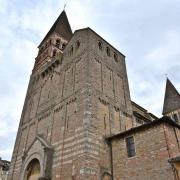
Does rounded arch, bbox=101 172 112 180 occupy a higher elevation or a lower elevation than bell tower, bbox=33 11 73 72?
lower

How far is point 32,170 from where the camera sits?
16.7 m

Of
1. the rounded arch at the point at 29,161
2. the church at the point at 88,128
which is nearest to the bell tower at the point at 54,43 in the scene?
the church at the point at 88,128

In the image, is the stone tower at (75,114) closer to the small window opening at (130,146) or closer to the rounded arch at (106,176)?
the rounded arch at (106,176)

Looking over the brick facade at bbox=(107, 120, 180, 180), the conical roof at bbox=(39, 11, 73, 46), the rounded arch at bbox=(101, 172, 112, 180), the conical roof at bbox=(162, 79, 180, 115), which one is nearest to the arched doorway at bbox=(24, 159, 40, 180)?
the rounded arch at bbox=(101, 172, 112, 180)

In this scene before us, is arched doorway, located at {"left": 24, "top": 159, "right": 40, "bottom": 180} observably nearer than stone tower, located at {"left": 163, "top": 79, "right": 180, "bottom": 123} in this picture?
Yes

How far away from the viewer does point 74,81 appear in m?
18.1

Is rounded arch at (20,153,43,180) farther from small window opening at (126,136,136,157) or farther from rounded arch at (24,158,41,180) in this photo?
small window opening at (126,136,136,157)

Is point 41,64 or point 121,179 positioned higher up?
point 41,64

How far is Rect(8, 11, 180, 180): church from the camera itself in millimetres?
12641

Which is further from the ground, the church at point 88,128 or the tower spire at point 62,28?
the tower spire at point 62,28

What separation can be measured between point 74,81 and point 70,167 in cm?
732

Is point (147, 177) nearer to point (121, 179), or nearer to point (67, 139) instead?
point (121, 179)

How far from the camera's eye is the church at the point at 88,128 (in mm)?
12641

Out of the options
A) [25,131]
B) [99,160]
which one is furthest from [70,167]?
[25,131]
